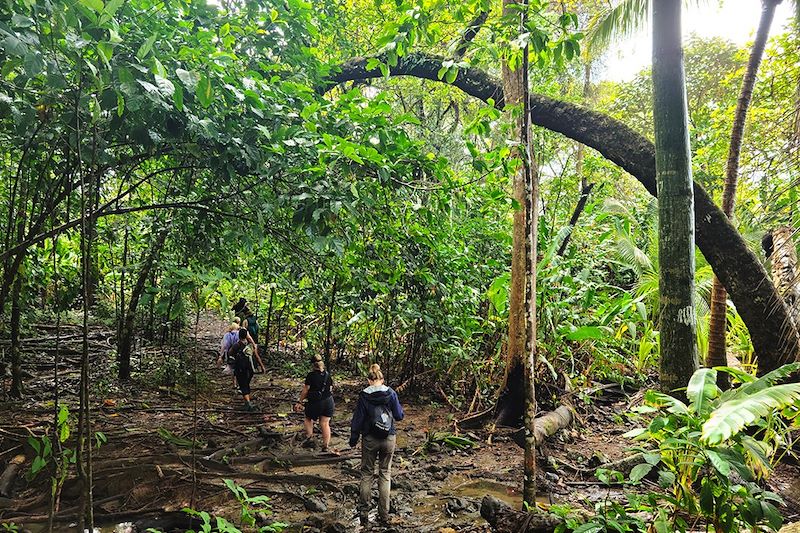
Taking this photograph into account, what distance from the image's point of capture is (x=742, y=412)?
10.3 ft

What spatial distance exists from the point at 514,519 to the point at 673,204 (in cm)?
333

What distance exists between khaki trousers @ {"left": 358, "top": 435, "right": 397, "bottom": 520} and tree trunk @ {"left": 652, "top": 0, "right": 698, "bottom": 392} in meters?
2.91

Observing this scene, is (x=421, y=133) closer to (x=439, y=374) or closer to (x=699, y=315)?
(x=439, y=374)

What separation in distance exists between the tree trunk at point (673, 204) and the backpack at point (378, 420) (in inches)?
110

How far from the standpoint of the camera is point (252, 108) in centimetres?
365

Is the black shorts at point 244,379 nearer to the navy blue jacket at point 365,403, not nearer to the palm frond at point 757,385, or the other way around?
the navy blue jacket at point 365,403

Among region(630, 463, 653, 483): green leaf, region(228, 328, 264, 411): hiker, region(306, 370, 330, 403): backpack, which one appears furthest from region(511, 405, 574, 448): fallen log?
region(228, 328, 264, 411): hiker

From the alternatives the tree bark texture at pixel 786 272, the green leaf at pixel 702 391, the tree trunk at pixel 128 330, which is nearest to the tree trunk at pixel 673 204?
the green leaf at pixel 702 391

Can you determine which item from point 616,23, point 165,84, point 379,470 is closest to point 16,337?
point 379,470

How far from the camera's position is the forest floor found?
4.96 metres

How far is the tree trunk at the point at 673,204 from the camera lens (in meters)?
4.67

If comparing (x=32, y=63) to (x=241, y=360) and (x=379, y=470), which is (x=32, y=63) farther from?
(x=241, y=360)

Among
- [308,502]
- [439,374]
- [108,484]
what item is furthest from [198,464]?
[439,374]

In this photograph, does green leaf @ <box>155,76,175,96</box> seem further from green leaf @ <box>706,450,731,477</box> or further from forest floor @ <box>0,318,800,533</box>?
green leaf @ <box>706,450,731,477</box>
